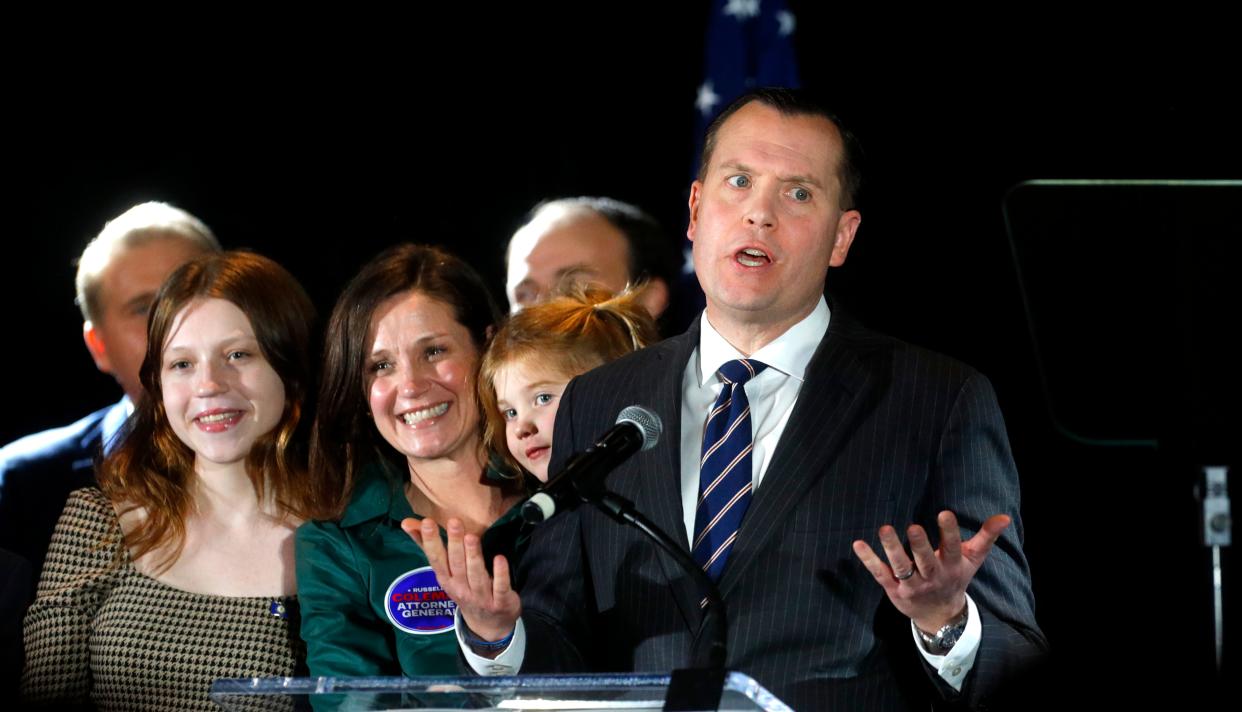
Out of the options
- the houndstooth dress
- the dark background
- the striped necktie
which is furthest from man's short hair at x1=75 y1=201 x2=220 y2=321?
the striped necktie

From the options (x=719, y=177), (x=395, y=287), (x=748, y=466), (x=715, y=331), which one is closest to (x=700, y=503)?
(x=748, y=466)

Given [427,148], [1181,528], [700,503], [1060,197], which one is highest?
[427,148]

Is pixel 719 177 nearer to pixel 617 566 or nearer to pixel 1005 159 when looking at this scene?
pixel 617 566

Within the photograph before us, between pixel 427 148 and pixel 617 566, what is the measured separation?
3.06 m

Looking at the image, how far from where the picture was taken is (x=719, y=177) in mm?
2678

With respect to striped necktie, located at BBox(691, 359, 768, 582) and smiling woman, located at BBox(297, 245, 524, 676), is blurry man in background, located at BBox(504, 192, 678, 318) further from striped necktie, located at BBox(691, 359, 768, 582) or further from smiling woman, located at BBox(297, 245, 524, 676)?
striped necktie, located at BBox(691, 359, 768, 582)

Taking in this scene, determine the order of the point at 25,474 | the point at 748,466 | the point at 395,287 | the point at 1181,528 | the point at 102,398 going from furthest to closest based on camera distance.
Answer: the point at 102,398 < the point at 25,474 < the point at 395,287 < the point at 1181,528 < the point at 748,466

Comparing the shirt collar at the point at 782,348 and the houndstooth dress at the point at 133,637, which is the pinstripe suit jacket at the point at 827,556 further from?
the houndstooth dress at the point at 133,637

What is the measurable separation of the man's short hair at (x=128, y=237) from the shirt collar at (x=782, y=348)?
7.41ft

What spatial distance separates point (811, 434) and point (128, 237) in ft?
8.71

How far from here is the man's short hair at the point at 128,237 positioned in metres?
4.38

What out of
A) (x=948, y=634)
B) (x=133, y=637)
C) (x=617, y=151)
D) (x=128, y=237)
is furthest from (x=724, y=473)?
(x=617, y=151)

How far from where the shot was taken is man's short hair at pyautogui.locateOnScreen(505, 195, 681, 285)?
4461 millimetres

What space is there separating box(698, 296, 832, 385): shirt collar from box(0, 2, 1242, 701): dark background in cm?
195
